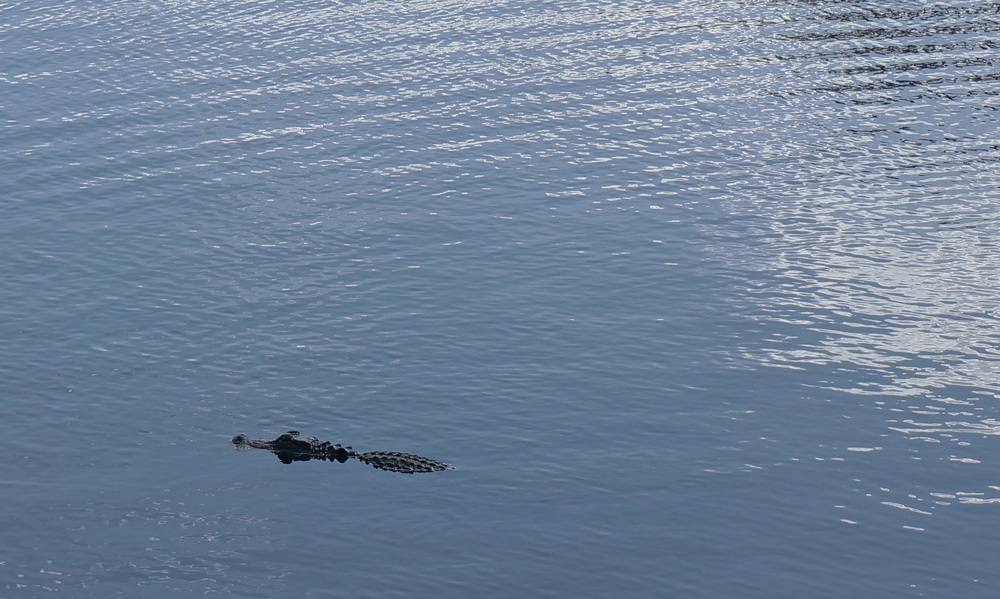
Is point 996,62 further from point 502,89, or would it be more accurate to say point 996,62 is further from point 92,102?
point 92,102

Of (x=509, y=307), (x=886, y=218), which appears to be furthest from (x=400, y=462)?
(x=886, y=218)

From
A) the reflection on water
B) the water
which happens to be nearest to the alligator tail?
the water

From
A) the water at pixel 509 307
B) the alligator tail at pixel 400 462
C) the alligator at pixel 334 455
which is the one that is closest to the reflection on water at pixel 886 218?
the water at pixel 509 307

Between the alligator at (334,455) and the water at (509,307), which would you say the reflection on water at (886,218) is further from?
the alligator at (334,455)

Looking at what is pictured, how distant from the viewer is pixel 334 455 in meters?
46.0

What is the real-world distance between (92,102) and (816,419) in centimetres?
5775

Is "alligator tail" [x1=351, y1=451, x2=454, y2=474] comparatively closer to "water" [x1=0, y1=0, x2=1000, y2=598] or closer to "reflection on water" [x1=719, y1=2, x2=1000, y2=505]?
"water" [x1=0, y1=0, x2=1000, y2=598]

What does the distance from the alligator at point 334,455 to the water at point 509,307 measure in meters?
0.52

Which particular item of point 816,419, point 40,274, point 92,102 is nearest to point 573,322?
point 816,419

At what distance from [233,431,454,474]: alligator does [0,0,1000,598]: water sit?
0.52 m

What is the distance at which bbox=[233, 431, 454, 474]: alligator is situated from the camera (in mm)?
45188

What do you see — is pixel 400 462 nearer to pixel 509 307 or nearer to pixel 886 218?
pixel 509 307

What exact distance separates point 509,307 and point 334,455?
14.6 metres

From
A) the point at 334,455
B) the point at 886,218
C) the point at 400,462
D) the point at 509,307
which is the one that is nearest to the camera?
the point at 400,462
